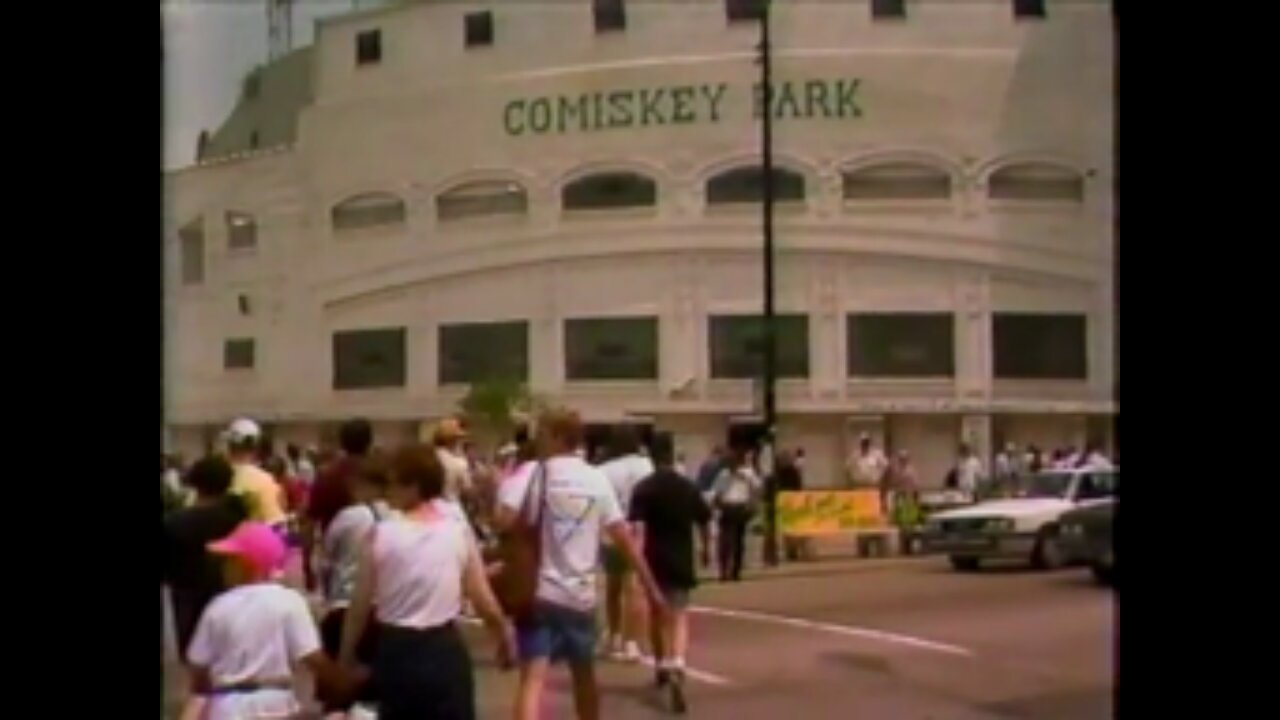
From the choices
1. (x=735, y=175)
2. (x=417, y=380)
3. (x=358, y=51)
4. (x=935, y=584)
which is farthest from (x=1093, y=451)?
(x=358, y=51)

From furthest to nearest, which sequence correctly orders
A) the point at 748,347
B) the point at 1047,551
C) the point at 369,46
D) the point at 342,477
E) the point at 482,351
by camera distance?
the point at 369,46 → the point at 482,351 → the point at 748,347 → the point at 1047,551 → the point at 342,477

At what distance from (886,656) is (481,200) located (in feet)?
137

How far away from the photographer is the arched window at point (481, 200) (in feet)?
179

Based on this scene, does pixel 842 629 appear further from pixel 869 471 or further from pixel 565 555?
pixel 869 471

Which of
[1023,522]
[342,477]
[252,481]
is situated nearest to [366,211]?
[1023,522]

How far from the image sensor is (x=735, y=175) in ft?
172

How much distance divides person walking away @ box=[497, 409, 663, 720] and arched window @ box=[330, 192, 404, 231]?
47.5 m

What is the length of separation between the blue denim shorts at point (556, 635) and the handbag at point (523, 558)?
7 cm

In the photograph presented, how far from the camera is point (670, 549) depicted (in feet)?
38.5

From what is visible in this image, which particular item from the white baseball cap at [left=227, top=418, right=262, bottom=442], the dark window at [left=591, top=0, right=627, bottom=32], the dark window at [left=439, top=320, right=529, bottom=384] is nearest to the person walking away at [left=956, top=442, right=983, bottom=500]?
the white baseball cap at [left=227, top=418, right=262, bottom=442]

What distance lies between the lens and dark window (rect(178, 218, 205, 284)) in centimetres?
5966
